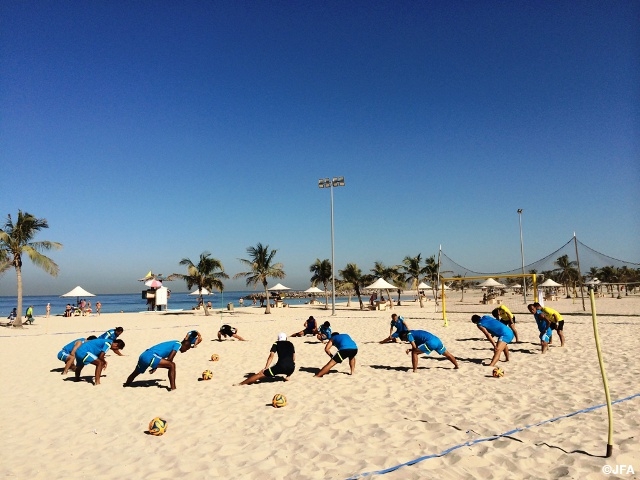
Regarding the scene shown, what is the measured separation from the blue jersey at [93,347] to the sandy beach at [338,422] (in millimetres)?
689

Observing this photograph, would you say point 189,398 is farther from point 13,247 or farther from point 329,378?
point 13,247

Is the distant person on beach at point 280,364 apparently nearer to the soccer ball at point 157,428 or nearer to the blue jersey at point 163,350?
the blue jersey at point 163,350

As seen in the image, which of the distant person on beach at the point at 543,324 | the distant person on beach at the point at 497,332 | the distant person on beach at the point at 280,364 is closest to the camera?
the distant person on beach at the point at 280,364

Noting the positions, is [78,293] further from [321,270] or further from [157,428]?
[157,428]

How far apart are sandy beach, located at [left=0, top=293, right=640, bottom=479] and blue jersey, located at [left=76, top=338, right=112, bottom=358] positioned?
689mm

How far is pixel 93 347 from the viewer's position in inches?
343

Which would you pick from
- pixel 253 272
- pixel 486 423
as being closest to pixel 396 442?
pixel 486 423

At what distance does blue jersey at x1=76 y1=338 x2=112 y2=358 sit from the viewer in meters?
8.65

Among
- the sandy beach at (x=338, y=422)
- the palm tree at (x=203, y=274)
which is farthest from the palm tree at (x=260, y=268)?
the sandy beach at (x=338, y=422)

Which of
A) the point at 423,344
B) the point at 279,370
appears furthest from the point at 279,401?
the point at 423,344

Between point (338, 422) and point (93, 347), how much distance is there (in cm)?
601

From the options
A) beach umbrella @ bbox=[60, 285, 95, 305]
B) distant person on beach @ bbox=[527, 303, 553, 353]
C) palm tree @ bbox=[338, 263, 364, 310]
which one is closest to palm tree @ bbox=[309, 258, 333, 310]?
palm tree @ bbox=[338, 263, 364, 310]

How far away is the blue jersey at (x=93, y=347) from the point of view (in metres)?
8.65

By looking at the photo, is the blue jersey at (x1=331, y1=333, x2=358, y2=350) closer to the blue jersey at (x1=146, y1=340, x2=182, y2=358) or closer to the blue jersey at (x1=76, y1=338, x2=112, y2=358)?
→ the blue jersey at (x1=146, y1=340, x2=182, y2=358)
